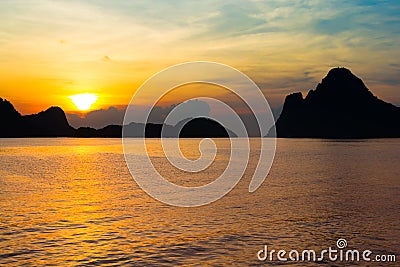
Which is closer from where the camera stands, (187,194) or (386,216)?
(386,216)

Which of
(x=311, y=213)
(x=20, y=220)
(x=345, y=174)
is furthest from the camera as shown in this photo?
(x=345, y=174)

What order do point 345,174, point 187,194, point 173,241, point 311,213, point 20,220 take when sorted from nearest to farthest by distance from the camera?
1. point 173,241
2. point 20,220
3. point 311,213
4. point 187,194
5. point 345,174

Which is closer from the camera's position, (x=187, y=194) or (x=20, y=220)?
(x=20, y=220)

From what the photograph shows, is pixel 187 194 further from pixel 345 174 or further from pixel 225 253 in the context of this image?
pixel 345 174

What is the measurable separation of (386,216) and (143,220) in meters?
23.0

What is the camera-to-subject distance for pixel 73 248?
2911cm

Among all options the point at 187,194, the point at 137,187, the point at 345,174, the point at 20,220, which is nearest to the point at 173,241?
the point at 20,220

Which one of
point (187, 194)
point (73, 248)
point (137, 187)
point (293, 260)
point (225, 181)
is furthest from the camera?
point (225, 181)

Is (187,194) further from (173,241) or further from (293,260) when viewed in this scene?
(293,260)

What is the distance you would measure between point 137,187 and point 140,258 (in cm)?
3893

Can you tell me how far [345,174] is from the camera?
85688 mm

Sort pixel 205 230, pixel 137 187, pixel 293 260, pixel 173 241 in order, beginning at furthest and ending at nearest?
pixel 137 187
pixel 205 230
pixel 173 241
pixel 293 260

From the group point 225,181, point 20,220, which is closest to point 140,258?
point 20,220

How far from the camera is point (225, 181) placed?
2906 inches
